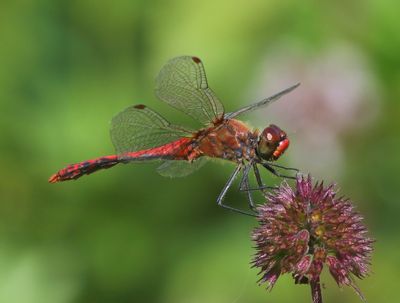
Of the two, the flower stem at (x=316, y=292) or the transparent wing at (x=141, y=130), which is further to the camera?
the transparent wing at (x=141, y=130)

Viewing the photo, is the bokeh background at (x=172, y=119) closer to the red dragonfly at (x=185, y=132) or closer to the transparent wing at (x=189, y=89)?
the red dragonfly at (x=185, y=132)

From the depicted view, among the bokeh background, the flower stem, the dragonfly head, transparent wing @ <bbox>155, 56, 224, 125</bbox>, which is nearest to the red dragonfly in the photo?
transparent wing @ <bbox>155, 56, 224, 125</bbox>

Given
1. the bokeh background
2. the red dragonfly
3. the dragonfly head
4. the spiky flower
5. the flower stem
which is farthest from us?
the bokeh background

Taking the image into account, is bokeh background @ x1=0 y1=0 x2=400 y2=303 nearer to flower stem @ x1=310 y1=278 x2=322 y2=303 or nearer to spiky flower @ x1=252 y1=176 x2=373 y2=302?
spiky flower @ x1=252 y1=176 x2=373 y2=302

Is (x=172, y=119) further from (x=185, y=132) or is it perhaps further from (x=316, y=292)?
(x=316, y=292)

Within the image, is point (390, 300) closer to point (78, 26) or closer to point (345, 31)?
point (345, 31)

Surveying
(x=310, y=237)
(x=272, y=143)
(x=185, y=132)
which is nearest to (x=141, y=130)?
(x=185, y=132)

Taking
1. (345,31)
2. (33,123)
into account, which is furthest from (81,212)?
(345,31)

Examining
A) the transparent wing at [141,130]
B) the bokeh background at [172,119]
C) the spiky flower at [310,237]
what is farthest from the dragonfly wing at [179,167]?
the bokeh background at [172,119]
